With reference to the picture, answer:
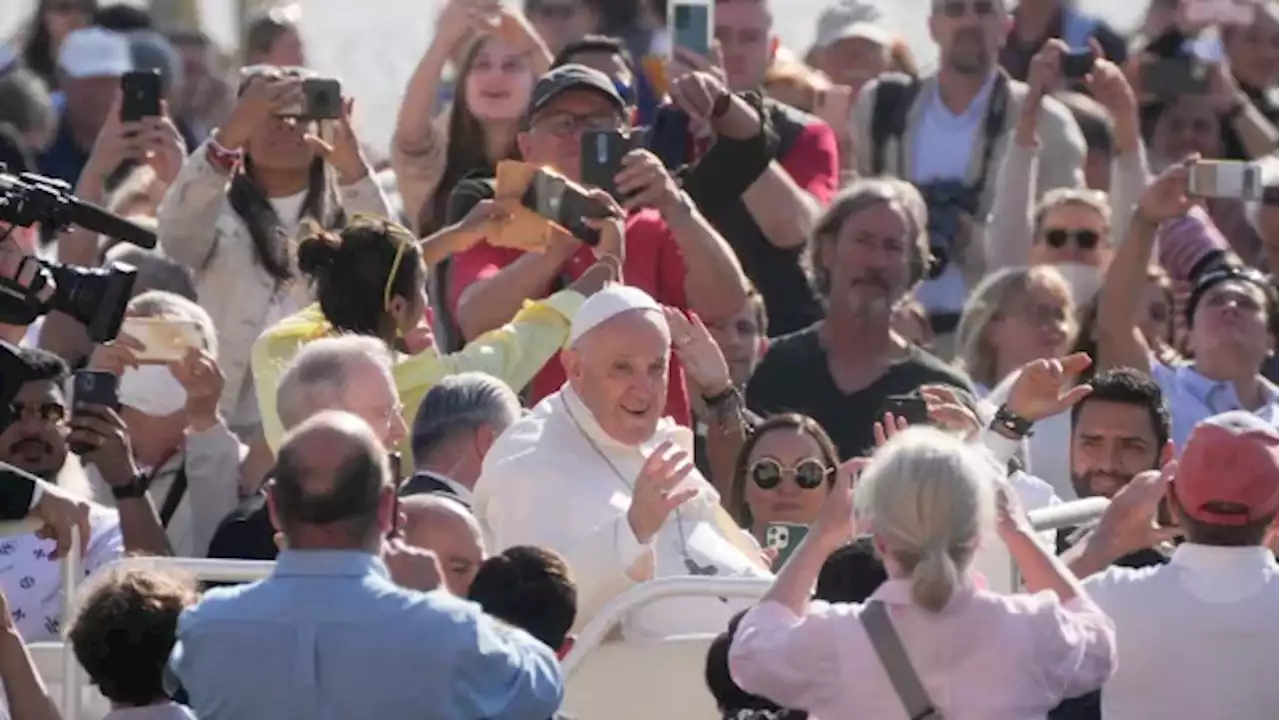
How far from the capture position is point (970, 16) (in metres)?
11.7

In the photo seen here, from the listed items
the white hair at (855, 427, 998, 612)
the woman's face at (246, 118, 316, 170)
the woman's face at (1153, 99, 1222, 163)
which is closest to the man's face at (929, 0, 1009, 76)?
the woman's face at (1153, 99, 1222, 163)

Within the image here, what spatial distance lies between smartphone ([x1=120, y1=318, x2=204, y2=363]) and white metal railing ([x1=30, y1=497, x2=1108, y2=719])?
58.1 inches

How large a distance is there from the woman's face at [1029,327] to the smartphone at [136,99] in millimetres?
2711

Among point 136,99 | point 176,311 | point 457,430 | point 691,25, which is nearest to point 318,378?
point 457,430

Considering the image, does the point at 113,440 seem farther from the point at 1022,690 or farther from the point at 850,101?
the point at 850,101

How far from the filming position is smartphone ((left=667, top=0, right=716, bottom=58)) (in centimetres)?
1041

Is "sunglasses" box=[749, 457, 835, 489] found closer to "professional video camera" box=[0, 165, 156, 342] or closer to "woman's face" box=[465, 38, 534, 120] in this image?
"woman's face" box=[465, 38, 534, 120]

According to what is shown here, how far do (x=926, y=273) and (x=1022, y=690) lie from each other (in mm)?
3413

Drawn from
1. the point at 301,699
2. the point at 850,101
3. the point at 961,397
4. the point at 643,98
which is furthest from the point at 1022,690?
the point at 850,101

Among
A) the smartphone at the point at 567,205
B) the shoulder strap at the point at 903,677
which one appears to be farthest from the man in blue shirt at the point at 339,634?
the smartphone at the point at 567,205

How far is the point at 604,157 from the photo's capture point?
916cm

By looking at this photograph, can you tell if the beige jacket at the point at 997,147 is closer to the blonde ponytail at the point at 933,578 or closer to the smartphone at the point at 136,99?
the smartphone at the point at 136,99

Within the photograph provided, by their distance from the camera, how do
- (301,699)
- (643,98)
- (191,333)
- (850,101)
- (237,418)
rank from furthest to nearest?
(850,101), (643,98), (237,418), (191,333), (301,699)

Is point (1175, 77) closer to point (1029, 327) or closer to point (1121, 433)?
point (1029, 327)
